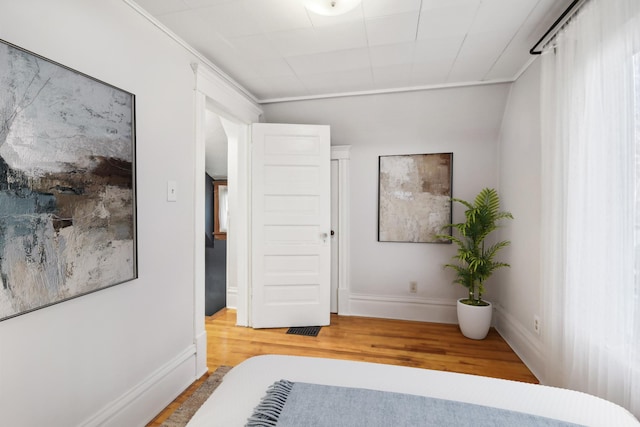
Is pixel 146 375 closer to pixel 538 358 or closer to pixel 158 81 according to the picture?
pixel 158 81

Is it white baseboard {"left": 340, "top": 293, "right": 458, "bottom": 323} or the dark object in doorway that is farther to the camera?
white baseboard {"left": 340, "top": 293, "right": 458, "bottom": 323}

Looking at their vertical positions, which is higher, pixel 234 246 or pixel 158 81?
pixel 158 81

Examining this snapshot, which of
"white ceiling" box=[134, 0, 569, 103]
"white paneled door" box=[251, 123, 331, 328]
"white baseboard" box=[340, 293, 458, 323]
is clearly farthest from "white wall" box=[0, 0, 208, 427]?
"white baseboard" box=[340, 293, 458, 323]

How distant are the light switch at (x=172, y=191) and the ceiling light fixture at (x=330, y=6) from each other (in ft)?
4.36

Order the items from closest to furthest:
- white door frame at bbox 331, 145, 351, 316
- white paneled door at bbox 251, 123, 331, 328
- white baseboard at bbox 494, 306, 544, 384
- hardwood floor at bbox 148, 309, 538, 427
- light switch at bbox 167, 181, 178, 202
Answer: light switch at bbox 167, 181, 178, 202 → white baseboard at bbox 494, 306, 544, 384 → hardwood floor at bbox 148, 309, 538, 427 → white paneled door at bbox 251, 123, 331, 328 → white door frame at bbox 331, 145, 351, 316

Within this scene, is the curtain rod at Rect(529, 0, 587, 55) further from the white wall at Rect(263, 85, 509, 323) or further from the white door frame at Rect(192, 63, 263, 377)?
the white door frame at Rect(192, 63, 263, 377)

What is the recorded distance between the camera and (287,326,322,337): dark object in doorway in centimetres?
294

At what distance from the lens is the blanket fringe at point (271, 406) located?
886 mm

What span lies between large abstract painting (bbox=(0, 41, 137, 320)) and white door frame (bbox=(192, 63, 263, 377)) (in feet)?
1.95

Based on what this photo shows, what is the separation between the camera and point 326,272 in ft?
10.4

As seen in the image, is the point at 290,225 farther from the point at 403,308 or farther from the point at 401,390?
the point at 401,390

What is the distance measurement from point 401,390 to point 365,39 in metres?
2.04

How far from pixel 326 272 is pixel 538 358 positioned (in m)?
1.83

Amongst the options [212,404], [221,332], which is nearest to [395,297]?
[221,332]
